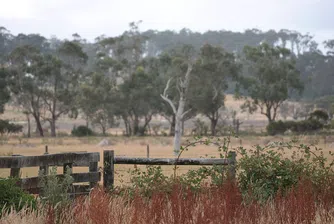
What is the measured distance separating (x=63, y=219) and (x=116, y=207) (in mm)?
718

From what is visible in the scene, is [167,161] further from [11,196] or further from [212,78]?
[212,78]

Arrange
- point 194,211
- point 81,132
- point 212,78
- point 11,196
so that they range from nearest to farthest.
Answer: point 194,211
point 11,196
point 81,132
point 212,78

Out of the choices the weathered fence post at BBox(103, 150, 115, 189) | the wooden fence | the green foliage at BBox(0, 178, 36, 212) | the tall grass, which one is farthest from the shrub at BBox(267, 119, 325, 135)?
the tall grass

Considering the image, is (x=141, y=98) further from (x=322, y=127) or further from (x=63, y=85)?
(x=322, y=127)

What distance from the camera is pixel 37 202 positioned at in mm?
9391

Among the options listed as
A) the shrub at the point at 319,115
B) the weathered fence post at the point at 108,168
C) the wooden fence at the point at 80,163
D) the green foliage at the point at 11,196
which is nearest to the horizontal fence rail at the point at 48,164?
the wooden fence at the point at 80,163

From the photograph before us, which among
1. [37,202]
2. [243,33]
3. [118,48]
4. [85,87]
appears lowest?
[37,202]

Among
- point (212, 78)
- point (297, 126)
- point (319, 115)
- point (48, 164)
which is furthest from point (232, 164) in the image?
point (212, 78)

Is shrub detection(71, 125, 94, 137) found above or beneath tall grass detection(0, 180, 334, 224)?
beneath

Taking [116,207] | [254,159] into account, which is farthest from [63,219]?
[254,159]

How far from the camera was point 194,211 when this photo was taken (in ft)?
22.7

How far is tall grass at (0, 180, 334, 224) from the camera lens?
677 cm

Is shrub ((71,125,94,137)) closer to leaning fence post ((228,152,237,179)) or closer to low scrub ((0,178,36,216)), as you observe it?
leaning fence post ((228,152,237,179))

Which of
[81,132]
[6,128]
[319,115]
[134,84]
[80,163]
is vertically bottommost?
[81,132]
